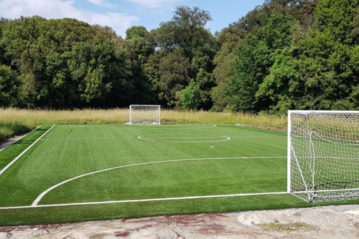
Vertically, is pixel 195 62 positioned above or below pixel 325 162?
above

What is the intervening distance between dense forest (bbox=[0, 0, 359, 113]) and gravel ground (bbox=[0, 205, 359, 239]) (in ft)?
82.8

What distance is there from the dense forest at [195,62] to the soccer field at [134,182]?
19.7 m

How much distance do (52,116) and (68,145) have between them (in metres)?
16.6

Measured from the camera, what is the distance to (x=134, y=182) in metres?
7.50

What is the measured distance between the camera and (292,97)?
3152 centimetres

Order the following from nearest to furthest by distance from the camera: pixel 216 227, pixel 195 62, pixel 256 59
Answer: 1. pixel 216 227
2. pixel 256 59
3. pixel 195 62

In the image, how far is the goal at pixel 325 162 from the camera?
21.5 feet

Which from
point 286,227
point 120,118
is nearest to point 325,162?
point 286,227

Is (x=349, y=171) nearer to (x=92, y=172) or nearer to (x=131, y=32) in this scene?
(x=92, y=172)

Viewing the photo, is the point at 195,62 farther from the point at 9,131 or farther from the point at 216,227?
the point at 216,227

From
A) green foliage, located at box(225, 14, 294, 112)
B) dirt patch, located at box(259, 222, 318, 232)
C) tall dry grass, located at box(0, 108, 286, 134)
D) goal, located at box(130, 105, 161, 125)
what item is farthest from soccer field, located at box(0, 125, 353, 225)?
green foliage, located at box(225, 14, 294, 112)

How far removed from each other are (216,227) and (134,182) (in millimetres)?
3201

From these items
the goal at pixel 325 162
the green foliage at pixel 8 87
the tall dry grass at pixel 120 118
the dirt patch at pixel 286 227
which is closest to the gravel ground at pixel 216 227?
the dirt patch at pixel 286 227

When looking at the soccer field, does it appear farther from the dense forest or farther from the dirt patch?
the dense forest
